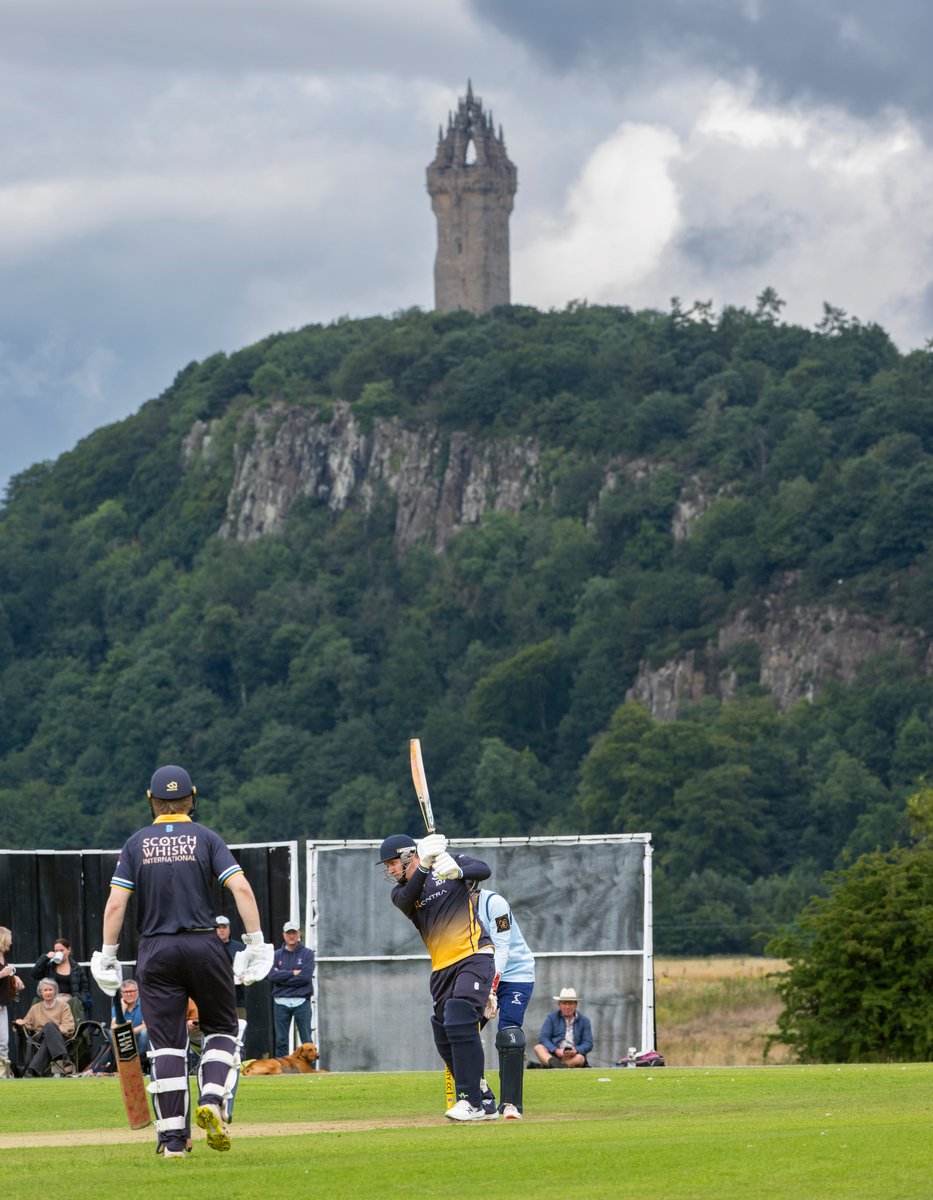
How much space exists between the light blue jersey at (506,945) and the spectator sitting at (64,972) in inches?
367

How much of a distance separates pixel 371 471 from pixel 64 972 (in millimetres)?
168009

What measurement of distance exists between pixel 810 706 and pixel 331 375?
68.4 metres

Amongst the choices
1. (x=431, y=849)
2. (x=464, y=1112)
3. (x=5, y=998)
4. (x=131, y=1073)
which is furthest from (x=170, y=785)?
(x=5, y=998)

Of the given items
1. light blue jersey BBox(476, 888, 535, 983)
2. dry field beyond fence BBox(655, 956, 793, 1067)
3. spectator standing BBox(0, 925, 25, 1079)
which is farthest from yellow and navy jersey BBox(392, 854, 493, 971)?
dry field beyond fence BBox(655, 956, 793, 1067)

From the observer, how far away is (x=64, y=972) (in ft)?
77.8

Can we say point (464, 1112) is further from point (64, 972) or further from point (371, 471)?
point (371, 471)

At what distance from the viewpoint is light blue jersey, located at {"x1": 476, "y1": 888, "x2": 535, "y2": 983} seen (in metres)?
14.6

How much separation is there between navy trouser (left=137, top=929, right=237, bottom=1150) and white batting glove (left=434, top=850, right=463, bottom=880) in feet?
6.18

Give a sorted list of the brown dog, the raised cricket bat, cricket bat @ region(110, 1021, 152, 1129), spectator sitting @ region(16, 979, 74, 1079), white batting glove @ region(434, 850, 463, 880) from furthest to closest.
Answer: the brown dog
spectator sitting @ region(16, 979, 74, 1079)
the raised cricket bat
white batting glove @ region(434, 850, 463, 880)
cricket bat @ region(110, 1021, 152, 1129)

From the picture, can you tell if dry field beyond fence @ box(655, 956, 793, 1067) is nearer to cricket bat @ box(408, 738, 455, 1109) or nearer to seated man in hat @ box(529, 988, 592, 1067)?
seated man in hat @ box(529, 988, 592, 1067)

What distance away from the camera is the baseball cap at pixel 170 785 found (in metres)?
12.2

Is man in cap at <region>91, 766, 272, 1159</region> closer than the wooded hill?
Yes

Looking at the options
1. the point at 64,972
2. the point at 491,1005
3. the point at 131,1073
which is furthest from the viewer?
the point at 64,972

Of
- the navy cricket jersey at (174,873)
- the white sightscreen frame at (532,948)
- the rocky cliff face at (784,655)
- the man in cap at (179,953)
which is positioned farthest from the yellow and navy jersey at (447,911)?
the rocky cliff face at (784,655)
